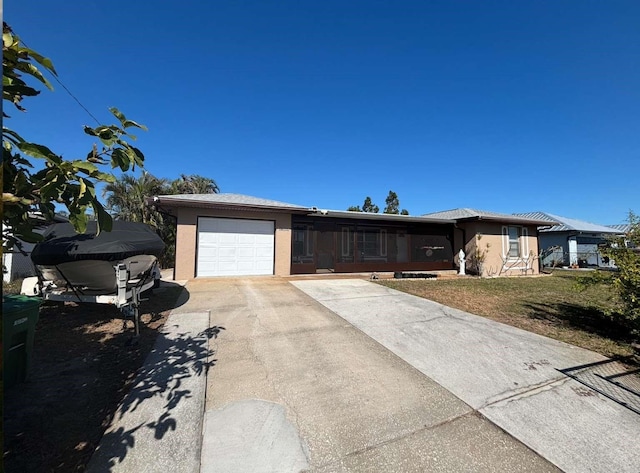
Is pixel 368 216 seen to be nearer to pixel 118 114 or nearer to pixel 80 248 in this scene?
pixel 80 248

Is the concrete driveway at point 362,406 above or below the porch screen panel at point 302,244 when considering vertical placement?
below

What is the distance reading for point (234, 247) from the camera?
11.3 meters

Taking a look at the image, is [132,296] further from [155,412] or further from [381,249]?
[381,249]

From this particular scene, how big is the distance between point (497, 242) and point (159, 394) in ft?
55.7

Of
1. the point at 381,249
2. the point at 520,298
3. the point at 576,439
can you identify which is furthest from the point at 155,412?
the point at 381,249

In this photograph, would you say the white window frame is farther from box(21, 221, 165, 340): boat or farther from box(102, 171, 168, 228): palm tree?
box(102, 171, 168, 228): palm tree

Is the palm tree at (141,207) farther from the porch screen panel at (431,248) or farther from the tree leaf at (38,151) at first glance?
the tree leaf at (38,151)

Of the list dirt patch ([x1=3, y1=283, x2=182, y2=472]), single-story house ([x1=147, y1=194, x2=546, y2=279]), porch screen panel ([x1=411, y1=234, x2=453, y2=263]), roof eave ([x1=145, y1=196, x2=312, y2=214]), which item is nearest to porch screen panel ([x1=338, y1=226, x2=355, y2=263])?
single-story house ([x1=147, y1=194, x2=546, y2=279])

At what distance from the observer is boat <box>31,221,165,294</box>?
4434 mm

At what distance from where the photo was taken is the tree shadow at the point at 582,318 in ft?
17.7

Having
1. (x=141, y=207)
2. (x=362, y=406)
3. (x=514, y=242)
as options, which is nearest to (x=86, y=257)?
(x=362, y=406)

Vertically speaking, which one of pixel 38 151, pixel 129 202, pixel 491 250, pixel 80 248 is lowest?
pixel 80 248

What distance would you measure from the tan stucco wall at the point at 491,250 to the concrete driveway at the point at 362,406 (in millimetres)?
10913

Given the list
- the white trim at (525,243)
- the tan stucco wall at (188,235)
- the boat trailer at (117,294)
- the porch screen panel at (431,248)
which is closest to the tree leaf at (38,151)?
the boat trailer at (117,294)
